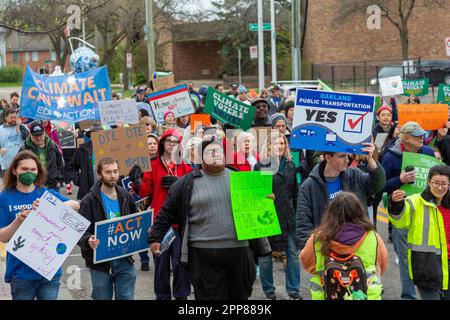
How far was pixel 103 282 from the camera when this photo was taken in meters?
6.90

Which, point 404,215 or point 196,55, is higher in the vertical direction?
point 196,55

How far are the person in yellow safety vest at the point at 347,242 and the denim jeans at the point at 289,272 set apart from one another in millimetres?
3146

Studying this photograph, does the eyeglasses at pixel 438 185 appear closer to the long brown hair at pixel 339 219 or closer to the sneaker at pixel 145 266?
the long brown hair at pixel 339 219

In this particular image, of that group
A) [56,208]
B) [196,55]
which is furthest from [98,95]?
[196,55]

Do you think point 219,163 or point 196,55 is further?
point 196,55

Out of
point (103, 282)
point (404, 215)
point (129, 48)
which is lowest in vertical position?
point (103, 282)

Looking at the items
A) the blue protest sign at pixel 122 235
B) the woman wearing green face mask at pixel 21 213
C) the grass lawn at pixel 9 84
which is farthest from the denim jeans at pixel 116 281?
the grass lawn at pixel 9 84

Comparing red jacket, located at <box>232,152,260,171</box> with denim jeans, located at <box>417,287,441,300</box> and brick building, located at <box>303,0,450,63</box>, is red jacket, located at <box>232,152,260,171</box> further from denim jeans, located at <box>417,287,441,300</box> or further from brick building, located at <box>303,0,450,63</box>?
brick building, located at <box>303,0,450,63</box>

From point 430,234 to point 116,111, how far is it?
5.90 m

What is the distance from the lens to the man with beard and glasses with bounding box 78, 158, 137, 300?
6.88 meters

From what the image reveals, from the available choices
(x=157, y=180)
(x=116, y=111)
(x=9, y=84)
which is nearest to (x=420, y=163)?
(x=157, y=180)

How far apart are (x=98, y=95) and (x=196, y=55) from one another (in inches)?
2287

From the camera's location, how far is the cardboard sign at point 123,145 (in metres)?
9.03
